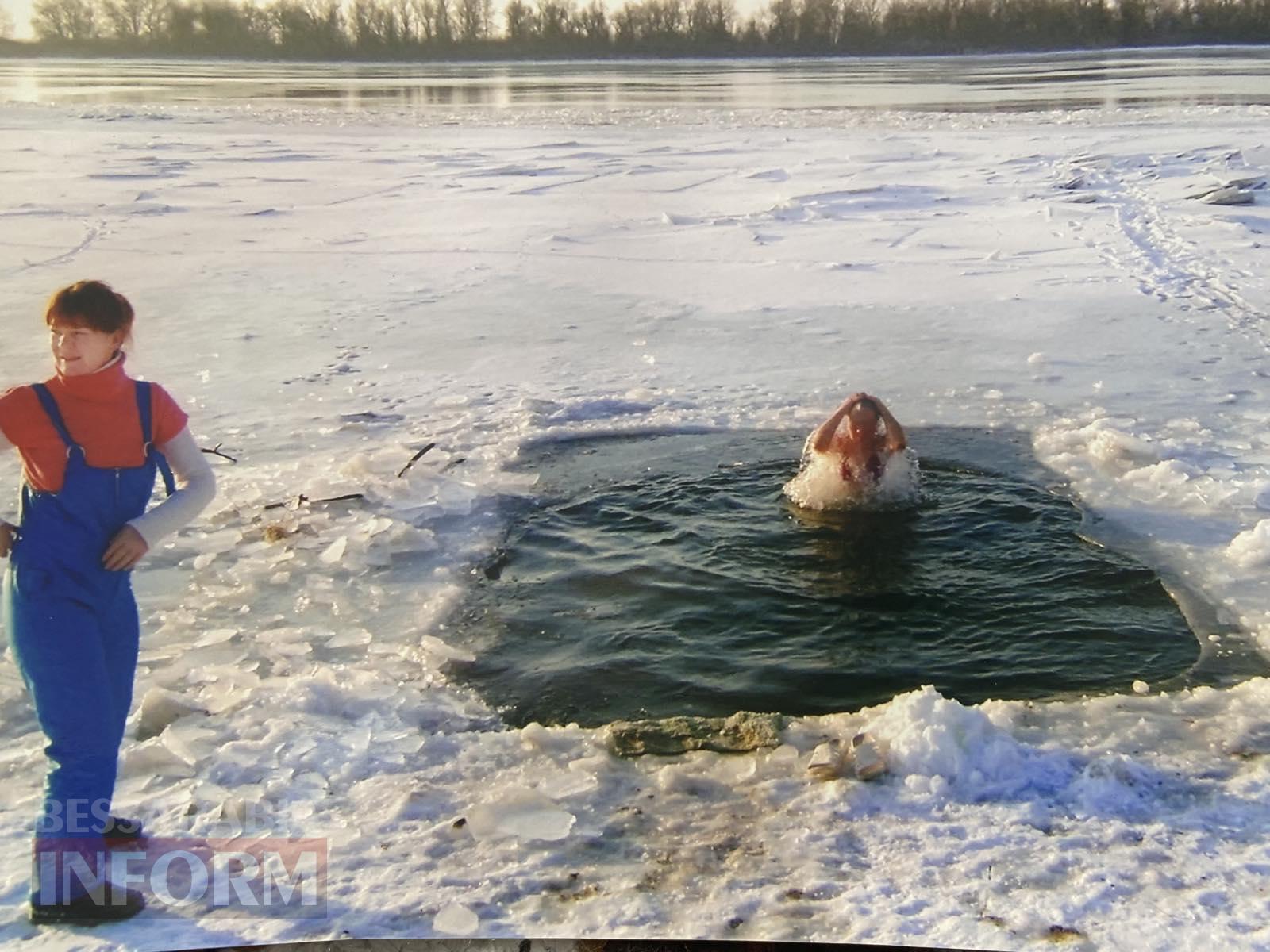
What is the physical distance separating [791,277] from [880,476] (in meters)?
5.24

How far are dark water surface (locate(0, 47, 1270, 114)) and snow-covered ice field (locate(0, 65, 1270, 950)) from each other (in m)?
10.2

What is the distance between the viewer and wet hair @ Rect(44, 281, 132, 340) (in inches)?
110

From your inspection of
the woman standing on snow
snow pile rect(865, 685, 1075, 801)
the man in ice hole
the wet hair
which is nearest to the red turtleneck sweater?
the woman standing on snow

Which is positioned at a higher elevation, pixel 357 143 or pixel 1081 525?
pixel 357 143

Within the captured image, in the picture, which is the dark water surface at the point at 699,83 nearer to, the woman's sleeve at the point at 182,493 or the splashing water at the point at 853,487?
the splashing water at the point at 853,487

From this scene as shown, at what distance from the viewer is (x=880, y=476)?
5.70m

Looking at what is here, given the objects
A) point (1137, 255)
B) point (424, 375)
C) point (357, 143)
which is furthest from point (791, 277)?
point (357, 143)

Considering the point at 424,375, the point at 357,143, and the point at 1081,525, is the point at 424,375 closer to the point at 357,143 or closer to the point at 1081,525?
the point at 1081,525

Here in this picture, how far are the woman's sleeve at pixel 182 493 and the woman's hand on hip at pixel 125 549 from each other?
0.06 ft

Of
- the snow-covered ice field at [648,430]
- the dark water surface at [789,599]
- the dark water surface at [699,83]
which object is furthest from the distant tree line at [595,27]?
the dark water surface at [789,599]

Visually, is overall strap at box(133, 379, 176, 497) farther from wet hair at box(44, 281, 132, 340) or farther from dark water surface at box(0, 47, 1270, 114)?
dark water surface at box(0, 47, 1270, 114)

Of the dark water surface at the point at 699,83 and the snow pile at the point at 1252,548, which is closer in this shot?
the snow pile at the point at 1252,548

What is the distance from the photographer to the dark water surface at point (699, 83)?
26312mm

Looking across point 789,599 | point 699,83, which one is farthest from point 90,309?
point 699,83
